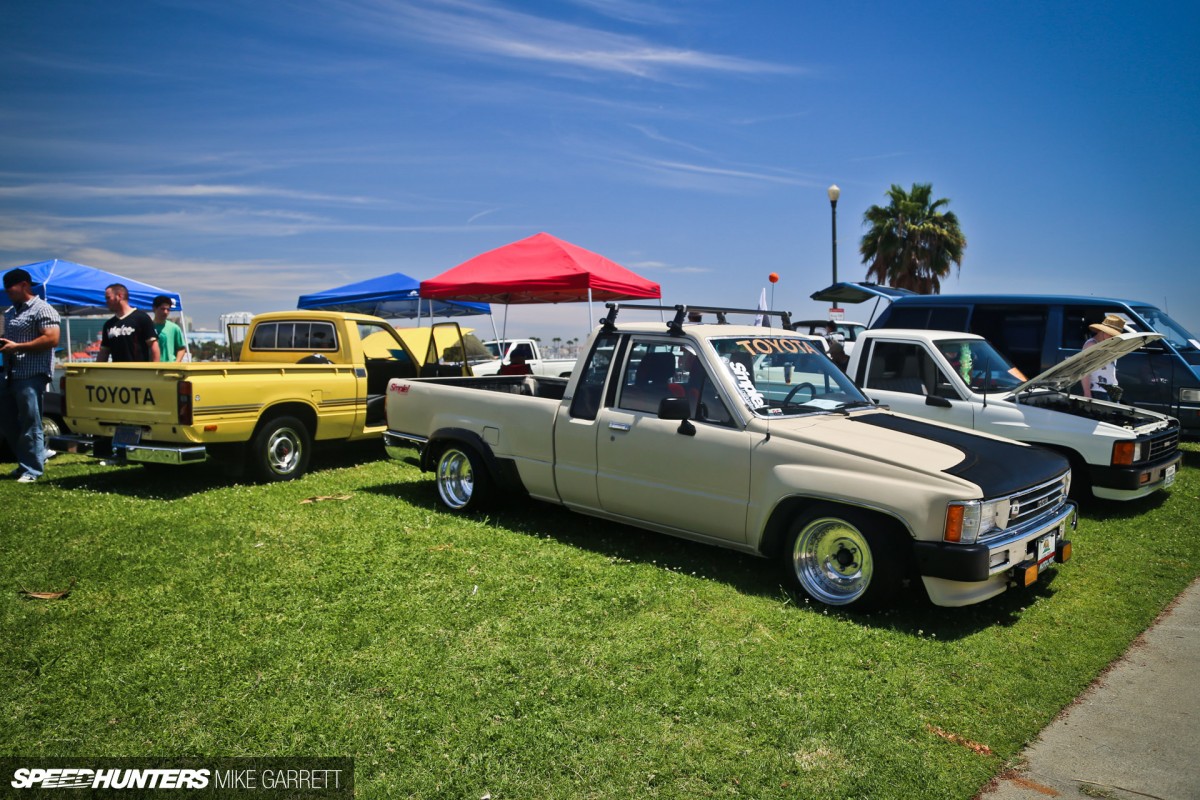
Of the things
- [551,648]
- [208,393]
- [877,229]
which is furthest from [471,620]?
[877,229]

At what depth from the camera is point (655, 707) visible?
11.6 ft

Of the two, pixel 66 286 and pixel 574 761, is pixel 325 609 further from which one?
pixel 66 286

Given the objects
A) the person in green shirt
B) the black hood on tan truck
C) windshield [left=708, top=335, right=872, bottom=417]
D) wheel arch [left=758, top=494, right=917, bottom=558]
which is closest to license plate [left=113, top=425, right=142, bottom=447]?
the person in green shirt

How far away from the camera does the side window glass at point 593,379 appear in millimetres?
6027

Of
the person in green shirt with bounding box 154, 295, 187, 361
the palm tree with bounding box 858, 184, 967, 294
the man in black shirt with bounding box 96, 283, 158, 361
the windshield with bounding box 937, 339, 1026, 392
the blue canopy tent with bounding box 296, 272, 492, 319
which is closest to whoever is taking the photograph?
the windshield with bounding box 937, 339, 1026, 392

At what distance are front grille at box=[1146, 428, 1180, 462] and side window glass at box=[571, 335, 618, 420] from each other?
4.98 m

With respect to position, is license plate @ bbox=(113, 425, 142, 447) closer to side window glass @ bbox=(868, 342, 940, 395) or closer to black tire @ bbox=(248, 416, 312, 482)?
black tire @ bbox=(248, 416, 312, 482)

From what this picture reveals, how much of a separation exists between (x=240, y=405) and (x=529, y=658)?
204 inches

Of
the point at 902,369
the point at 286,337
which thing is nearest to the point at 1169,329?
the point at 902,369

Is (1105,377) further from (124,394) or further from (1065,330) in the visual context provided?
(124,394)

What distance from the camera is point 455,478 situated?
711cm

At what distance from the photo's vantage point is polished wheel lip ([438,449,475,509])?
696 cm

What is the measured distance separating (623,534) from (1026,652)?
3.05 metres

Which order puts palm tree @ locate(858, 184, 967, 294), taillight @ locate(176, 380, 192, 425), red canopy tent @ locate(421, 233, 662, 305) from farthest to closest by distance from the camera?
palm tree @ locate(858, 184, 967, 294) → red canopy tent @ locate(421, 233, 662, 305) → taillight @ locate(176, 380, 192, 425)
